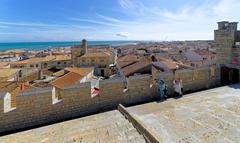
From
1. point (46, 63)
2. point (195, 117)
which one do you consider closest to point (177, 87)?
point (195, 117)

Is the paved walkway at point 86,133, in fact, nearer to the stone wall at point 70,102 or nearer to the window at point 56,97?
the stone wall at point 70,102

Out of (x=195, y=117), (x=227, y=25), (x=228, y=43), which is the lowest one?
(x=195, y=117)

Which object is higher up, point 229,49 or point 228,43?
point 228,43

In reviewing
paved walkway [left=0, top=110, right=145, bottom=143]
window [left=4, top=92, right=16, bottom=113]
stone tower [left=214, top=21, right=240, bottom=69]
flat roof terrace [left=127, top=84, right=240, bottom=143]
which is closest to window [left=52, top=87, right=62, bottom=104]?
paved walkway [left=0, top=110, right=145, bottom=143]

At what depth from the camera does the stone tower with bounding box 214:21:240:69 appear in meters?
8.64

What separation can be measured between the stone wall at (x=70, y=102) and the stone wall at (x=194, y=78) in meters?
0.83

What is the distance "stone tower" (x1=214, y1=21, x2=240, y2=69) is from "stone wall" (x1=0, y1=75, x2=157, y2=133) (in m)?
4.80

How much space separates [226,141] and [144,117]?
208cm

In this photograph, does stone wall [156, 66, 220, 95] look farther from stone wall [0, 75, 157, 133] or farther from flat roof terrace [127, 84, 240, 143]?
stone wall [0, 75, 157, 133]

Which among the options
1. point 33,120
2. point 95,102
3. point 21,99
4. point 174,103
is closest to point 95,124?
point 95,102

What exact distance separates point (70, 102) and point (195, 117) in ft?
12.1

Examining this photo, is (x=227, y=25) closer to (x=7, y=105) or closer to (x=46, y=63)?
(x=7, y=105)

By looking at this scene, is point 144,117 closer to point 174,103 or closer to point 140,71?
point 174,103

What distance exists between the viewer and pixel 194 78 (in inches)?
Result: 305
